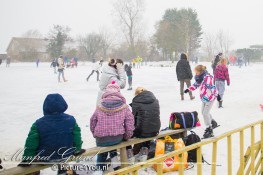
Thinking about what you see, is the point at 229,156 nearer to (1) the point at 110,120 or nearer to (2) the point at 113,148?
(2) the point at 113,148

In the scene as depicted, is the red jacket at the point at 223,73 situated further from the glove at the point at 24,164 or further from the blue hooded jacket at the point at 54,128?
the glove at the point at 24,164

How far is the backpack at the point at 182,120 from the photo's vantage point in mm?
6129

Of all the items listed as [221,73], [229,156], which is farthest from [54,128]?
[221,73]

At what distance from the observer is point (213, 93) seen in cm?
712

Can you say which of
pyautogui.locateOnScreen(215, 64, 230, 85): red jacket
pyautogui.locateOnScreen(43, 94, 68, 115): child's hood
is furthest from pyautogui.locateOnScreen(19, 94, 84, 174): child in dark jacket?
pyautogui.locateOnScreen(215, 64, 230, 85): red jacket

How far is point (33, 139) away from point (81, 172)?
107 centimetres

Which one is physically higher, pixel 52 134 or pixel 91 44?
pixel 91 44

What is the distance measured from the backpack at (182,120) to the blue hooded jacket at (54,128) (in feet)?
8.11

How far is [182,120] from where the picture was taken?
6180 mm

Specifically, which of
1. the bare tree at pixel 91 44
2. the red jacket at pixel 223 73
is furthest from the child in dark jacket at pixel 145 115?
the bare tree at pixel 91 44

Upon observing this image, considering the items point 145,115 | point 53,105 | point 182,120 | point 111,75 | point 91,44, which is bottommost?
point 182,120

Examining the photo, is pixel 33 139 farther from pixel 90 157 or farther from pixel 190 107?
pixel 190 107

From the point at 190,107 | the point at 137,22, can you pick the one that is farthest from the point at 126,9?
the point at 190,107

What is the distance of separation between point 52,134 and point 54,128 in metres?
0.08
